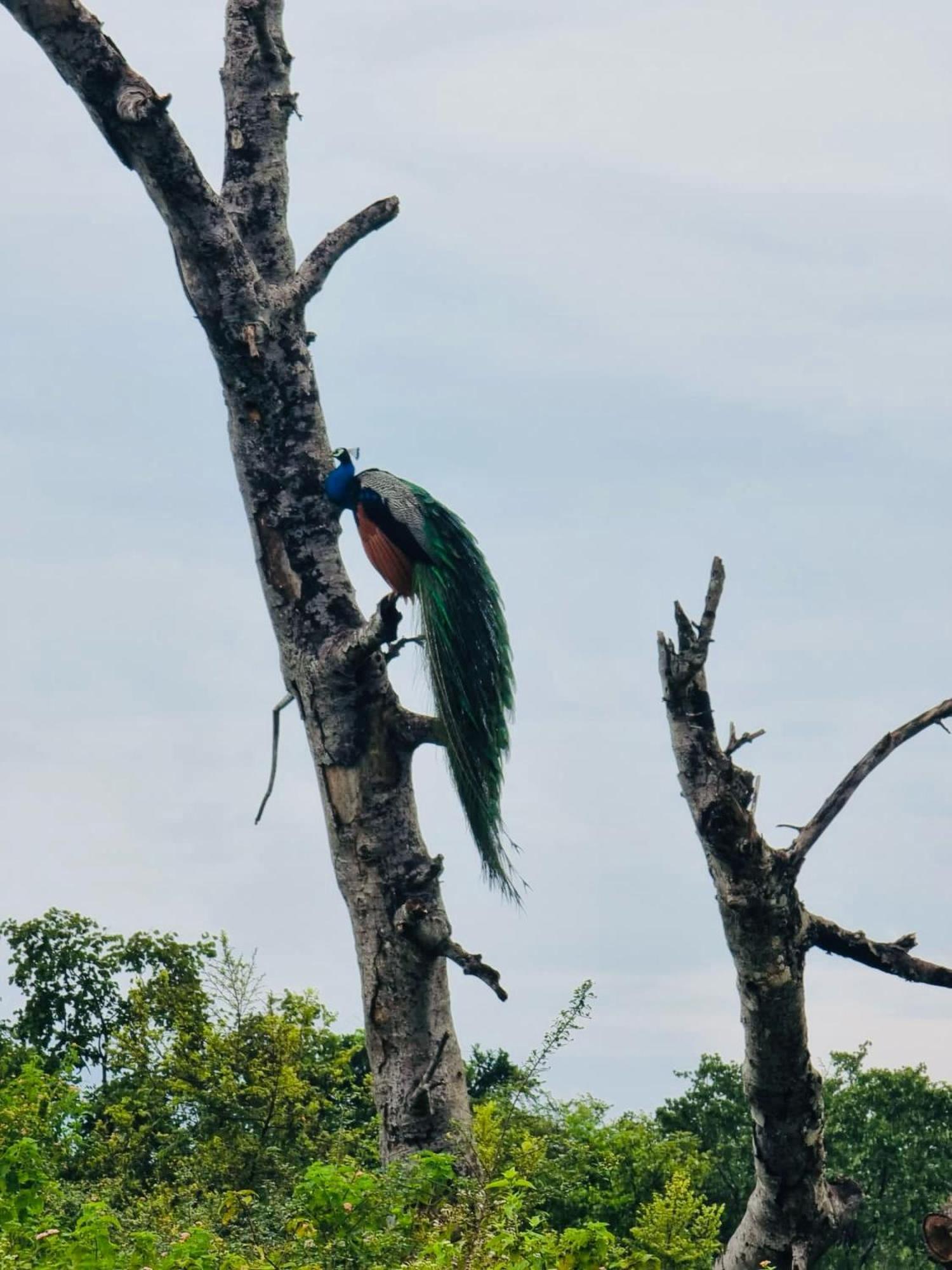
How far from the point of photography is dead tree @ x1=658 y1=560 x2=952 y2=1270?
7.18 m

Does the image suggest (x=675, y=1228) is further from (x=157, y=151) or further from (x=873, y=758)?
(x=157, y=151)

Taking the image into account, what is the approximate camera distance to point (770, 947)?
7.46 metres

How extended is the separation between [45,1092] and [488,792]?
4146mm

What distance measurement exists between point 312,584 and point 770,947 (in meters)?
3.92

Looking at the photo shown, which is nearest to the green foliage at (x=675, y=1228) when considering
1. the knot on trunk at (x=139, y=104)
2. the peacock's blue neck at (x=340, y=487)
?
the peacock's blue neck at (x=340, y=487)

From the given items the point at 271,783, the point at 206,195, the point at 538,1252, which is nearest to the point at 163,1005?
the point at 271,783

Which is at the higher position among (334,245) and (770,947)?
(334,245)

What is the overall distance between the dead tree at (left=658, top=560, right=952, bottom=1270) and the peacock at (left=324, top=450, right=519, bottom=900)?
296cm

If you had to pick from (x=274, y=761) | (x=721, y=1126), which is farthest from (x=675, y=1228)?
(x=721, y=1126)

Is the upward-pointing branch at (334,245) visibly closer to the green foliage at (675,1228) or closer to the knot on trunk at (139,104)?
the knot on trunk at (139,104)

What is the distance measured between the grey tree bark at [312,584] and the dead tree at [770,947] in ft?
6.73

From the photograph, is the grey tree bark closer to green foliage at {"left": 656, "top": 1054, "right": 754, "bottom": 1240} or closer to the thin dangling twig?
the thin dangling twig

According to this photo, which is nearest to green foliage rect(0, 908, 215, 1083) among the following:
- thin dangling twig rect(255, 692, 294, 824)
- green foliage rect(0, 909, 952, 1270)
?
green foliage rect(0, 909, 952, 1270)

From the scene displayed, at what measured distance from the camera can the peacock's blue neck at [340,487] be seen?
1043 cm
